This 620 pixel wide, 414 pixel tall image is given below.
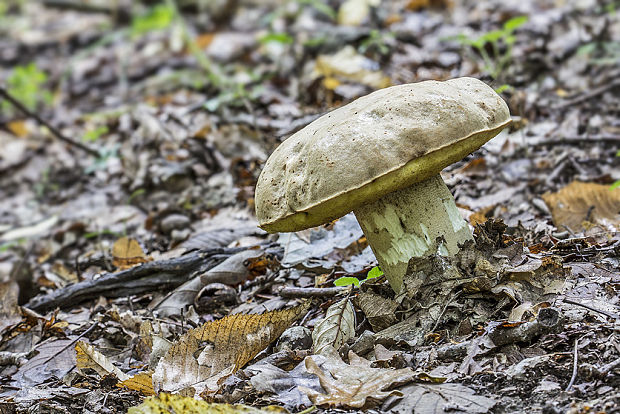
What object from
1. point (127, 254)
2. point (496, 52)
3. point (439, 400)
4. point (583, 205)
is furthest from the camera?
point (496, 52)

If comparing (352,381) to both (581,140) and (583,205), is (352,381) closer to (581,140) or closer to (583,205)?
(583,205)

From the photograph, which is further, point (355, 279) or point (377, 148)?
point (355, 279)

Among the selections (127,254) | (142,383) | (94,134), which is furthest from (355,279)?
(94,134)

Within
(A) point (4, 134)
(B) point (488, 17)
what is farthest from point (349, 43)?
(A) point (4, 134)

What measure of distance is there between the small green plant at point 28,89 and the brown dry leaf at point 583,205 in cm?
743

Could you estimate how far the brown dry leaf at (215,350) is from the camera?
2299 millimetres

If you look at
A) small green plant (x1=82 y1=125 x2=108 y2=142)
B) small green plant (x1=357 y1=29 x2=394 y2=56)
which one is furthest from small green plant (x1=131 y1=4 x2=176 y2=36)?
small green plant (x1=357 y1=29 x2=394 y2=56)

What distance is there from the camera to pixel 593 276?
2.38 m

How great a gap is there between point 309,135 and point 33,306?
2075mm

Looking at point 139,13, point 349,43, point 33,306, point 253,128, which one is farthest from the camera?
point 139,13

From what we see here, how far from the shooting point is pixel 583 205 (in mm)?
3227

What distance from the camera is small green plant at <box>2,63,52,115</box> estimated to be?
8.30 meters

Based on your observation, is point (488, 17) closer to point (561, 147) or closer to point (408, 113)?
point (561, 147)

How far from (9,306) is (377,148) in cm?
244
